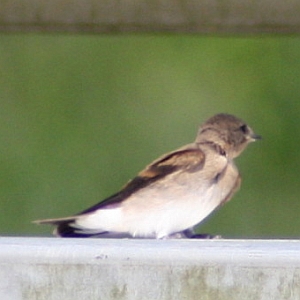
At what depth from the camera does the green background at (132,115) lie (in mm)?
9625

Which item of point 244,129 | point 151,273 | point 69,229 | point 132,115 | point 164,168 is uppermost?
point 132,115

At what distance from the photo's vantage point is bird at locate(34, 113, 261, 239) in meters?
4.47

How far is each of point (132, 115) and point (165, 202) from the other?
5942 millimetres

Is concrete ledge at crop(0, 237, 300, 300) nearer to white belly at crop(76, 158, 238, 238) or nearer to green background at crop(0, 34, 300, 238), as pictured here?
white belly at crop(76, 158, 238, 238)

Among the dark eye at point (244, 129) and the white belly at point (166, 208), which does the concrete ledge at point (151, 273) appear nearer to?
the white belly at point (166, 208)

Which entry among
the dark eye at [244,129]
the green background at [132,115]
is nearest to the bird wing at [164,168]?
the dark eye at [244,129]

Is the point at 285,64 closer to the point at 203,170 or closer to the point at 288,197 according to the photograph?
the point at 288,197

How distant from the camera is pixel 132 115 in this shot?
1045 centimetres

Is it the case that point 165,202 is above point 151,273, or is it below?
above

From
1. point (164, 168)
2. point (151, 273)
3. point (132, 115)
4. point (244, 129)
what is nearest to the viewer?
point (151, 273)

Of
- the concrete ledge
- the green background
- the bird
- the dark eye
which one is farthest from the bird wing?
the green background

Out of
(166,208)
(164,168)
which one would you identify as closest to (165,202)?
(166,208)

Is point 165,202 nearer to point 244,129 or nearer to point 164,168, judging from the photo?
point 164,168

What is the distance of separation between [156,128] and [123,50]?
70cm
